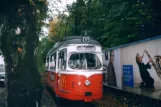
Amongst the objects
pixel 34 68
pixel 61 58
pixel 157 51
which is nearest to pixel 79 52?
pixel 61 58

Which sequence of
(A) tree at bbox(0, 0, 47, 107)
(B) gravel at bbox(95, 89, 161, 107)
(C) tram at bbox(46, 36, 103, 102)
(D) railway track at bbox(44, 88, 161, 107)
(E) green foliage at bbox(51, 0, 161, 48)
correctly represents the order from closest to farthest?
(A) tree at bbox(0, 0, 47, 107)
(B) gravel at bbox(95, 89, 161, 107)
(D) railway track at bbox(44, 88, 161, 107)
(C) tram at bbox(46, 36, 103, 102)
(E) green foliage at bbox(51, 0, 161, 48)

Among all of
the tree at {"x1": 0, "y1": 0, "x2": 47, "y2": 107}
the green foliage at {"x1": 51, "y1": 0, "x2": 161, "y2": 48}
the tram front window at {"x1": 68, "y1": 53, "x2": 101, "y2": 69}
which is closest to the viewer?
the tree at {"x1": 0, "y1": 0, "x2": 47, "y2": 107}

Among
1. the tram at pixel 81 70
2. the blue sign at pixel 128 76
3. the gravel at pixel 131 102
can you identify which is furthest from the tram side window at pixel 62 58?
the blue sign at pixel 128 76

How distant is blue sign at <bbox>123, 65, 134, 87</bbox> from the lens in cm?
1186

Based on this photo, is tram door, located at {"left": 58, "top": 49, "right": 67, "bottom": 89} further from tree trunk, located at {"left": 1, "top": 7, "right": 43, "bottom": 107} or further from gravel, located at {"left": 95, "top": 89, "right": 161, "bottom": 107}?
gravel, located at {"left": 95, "top": 89, "right": 161, "bottom": 107}

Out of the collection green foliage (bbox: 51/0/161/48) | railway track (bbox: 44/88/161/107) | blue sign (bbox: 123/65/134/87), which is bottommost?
railway track (bbox: 44/88/161/107)

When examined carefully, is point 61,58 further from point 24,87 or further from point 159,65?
point 159,65

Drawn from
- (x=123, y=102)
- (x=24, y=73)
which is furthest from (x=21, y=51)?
(x=123, y=102)

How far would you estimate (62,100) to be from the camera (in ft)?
44.9

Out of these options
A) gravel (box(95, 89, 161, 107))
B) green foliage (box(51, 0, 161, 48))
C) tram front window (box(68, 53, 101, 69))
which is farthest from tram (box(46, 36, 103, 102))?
green foliage (box(51, 0, 161, 48))

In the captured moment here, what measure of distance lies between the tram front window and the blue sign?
5.42 ft

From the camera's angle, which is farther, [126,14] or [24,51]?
[126,14]

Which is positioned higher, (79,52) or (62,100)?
(79,52)

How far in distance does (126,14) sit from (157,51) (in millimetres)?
5880
